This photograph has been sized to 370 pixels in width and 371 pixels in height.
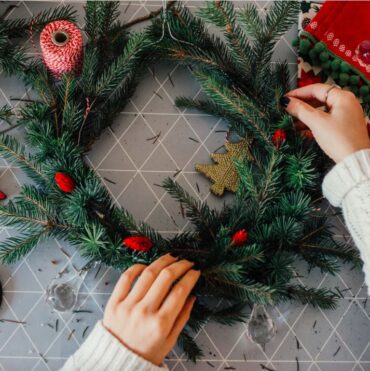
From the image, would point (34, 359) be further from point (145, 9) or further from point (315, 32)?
point (315, 32)

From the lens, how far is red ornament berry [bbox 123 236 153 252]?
0.93 metres

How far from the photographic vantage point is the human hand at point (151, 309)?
2.83 ft

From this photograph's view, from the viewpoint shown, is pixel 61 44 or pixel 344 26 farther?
pixel 344 26

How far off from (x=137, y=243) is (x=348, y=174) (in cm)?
42

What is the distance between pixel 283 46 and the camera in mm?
1192

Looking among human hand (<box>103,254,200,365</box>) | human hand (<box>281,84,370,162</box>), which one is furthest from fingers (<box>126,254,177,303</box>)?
human hand (<box>281,84,370,162</box>)

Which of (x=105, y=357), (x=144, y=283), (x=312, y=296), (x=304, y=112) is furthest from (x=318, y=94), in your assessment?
(x=105, y=357)

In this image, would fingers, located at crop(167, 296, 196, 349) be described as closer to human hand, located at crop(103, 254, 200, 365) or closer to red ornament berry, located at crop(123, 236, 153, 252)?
human hand, located at crop(103, 254, 200, 365)

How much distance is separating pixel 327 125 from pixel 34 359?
773 mm

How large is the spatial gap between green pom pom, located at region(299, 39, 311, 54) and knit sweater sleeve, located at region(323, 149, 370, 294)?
1.09ft

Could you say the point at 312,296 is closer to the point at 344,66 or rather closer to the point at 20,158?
the point at 344,66

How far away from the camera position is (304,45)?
114 centimetres

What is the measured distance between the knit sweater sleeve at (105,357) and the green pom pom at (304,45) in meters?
0.75

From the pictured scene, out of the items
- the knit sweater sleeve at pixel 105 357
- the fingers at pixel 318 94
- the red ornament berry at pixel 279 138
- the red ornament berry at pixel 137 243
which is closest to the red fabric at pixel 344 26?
the fingers at pixel 318 94
